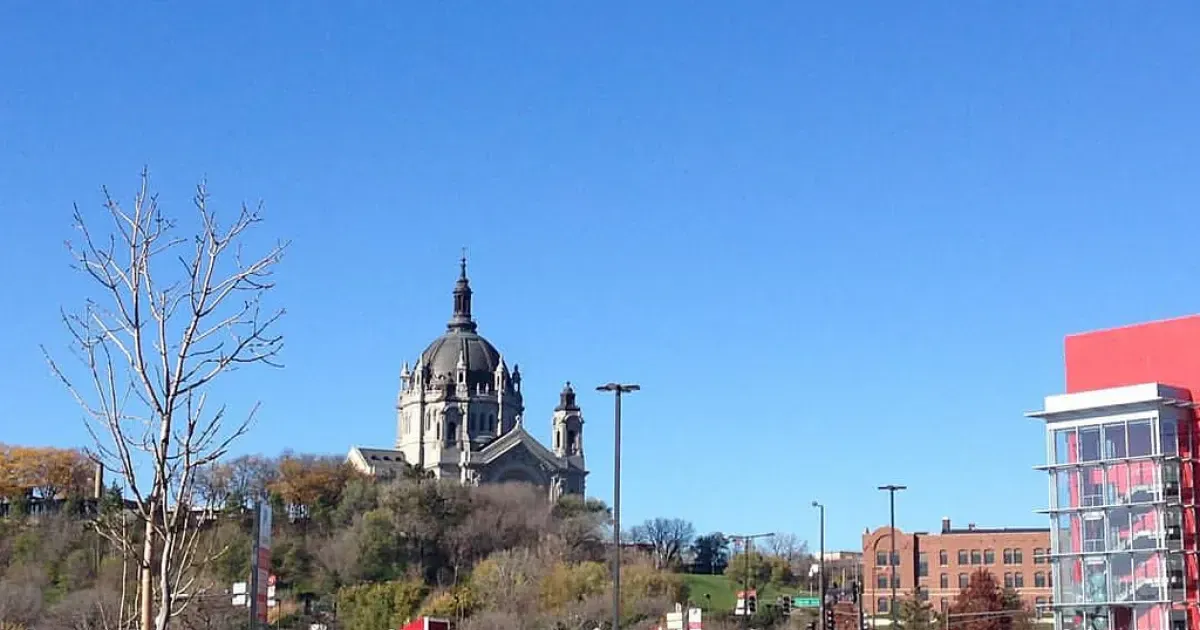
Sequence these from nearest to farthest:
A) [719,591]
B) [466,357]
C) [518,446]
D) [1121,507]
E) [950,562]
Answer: [1121,507] < [950,562] < [719,591] < [518,446] < [466,357]

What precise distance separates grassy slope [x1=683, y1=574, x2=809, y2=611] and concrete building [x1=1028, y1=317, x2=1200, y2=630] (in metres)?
72.4

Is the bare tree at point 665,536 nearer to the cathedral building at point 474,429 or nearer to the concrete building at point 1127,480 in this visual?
the cathedral building at point 474,429

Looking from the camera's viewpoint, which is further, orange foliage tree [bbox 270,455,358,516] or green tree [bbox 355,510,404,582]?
orange foliage tree [bbox 270,455,358,516]

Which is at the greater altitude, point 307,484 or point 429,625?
point 307,484

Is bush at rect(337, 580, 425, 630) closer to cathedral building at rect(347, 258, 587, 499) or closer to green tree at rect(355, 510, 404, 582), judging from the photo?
green tree at rect(355, 510, 404, 582)

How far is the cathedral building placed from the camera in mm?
182250

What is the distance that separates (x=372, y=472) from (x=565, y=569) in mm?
74604

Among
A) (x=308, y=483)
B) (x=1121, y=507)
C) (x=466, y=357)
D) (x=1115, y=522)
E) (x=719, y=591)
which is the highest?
(x=466, y=357)

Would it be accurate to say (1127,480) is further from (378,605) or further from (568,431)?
(568,431)

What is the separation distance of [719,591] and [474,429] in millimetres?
68385

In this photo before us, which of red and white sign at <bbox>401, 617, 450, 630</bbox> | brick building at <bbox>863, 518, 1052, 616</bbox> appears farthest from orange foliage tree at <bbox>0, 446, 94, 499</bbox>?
red and white sign at <bbox>401, 617, 450, 630</bbox>

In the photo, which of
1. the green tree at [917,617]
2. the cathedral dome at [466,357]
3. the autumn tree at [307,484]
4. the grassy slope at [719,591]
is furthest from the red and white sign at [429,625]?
the cathedral dome at [466,357]

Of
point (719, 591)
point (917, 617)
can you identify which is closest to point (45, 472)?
point (719, 591)

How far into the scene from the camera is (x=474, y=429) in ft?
621
